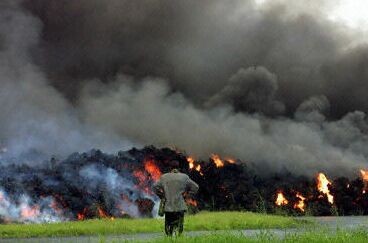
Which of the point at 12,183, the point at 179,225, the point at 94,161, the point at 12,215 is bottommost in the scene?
the point at 179,225

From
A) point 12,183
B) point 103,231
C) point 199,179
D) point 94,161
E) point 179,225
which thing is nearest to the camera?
point 179,225

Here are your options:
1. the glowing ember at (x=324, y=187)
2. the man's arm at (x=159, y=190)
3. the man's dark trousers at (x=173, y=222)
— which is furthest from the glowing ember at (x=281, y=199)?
the man's arm at (x=159, y=190)

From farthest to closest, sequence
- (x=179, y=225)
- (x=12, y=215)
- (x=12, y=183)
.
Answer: (x=12, y=183) < (x=12, y=215) < (x=179, y=225)

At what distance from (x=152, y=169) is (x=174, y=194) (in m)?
59.5

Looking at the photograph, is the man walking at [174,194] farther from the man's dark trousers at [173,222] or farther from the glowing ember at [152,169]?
the glowing ember at [152,169]

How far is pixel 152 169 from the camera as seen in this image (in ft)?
261

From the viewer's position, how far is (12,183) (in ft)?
201

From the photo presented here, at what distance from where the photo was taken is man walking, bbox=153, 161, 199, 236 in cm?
2012

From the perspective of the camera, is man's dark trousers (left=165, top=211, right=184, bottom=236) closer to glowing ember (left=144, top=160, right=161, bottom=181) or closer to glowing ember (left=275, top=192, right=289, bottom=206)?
glowing ember (left=144, top=160, right=161, bottom=181)

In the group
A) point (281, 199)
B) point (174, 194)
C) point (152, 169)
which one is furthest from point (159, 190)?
point (281, 199)

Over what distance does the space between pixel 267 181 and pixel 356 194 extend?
1863 cm

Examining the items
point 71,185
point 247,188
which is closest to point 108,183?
point 71,185

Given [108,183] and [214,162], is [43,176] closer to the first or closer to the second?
[108,183]

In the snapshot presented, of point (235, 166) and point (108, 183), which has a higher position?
point (235, 166)
